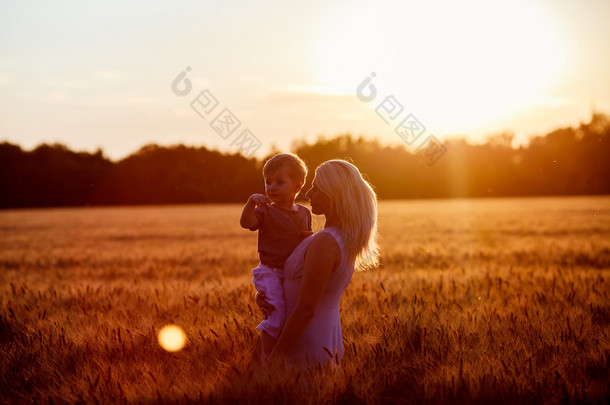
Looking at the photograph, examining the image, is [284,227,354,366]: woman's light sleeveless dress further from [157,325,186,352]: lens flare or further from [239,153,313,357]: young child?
[157,325,186,352]: lens flare

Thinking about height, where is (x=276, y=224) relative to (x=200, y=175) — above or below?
below

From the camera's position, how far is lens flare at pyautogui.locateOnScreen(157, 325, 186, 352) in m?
4.40

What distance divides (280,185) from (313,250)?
0.68 m

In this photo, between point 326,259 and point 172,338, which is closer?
point 326,259

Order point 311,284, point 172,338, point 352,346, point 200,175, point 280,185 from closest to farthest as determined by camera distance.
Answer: point 311,284, point 280,185, point 352,346, point 172,338, point 200,175

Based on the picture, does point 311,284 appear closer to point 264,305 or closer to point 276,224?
point 264,305

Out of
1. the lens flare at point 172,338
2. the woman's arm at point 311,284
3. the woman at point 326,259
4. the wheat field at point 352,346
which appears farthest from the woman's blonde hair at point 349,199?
the lens flare at point 172,338

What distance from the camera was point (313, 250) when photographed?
327 cm

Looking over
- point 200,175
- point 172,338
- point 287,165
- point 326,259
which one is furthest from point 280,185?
point 200,175

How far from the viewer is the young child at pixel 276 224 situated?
3.69 metres

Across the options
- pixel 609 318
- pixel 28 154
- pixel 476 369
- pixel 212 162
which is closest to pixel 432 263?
pixel 609 318

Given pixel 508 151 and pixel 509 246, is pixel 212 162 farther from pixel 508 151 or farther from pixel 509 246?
pixel 509 246

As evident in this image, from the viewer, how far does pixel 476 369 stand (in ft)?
11.3

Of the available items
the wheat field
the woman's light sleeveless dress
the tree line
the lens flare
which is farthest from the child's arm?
the tree line
